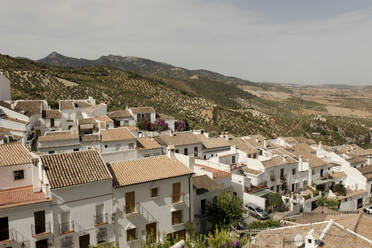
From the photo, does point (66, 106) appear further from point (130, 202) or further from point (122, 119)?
point (130, 202)

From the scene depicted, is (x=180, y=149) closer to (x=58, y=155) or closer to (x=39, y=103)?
(x=58, y=155)

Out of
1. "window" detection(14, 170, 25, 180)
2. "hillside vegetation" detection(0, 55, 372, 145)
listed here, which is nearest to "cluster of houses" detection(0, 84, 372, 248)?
"window" detection(14, 170, 25, 180)

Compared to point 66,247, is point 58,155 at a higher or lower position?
higher

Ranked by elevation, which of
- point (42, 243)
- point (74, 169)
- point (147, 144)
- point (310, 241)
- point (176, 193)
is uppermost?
point (74, 169)

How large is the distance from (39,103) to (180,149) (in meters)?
27.1

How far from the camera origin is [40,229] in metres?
16.2

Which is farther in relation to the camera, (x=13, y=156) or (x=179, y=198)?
(x=179, y=198)

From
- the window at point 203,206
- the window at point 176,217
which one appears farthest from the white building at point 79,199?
the window at point 203,206

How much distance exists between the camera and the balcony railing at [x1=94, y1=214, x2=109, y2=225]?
698 inches

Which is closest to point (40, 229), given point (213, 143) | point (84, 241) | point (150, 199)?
point (84, 241)

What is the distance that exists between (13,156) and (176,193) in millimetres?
11668

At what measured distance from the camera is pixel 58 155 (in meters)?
18.5

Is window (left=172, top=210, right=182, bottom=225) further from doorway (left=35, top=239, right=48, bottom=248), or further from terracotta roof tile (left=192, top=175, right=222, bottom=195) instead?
doorway (left=35, top=239, right=48, bottom=248)

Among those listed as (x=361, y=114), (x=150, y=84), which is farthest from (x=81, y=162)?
(x=361, y=114)
